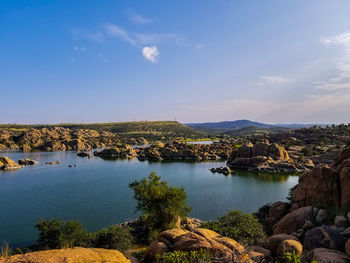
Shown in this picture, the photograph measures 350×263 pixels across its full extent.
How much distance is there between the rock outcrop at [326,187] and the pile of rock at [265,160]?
4318 cm

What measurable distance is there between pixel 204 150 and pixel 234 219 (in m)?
80.2

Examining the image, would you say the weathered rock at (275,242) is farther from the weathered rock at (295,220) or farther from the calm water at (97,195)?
the calm water at (97,195)

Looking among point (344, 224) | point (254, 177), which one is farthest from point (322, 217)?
point (254, 177)

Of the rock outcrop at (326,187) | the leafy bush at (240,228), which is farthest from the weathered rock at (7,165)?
the rock outcrop at (326,187)

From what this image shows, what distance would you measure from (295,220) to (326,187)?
5.55 metres

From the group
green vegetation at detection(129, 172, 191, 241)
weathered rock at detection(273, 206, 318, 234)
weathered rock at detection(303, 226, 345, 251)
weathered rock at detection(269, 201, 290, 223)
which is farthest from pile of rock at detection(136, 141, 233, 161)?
weathered rock at detection(303, 226, 345, 251)

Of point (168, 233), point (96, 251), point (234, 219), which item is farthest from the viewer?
point (234, 219)

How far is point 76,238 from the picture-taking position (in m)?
19.1

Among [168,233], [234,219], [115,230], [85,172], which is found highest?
[168,233]

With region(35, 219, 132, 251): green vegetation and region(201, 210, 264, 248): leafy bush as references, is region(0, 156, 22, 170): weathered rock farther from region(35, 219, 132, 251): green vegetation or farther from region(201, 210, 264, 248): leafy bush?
region(201, 210, 264, 248): leafy bush

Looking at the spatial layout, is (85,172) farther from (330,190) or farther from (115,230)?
(330,190)

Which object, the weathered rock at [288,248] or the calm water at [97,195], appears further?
the calm water at [97,195]

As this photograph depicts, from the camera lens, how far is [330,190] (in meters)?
18.9

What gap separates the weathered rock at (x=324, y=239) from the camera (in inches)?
416
